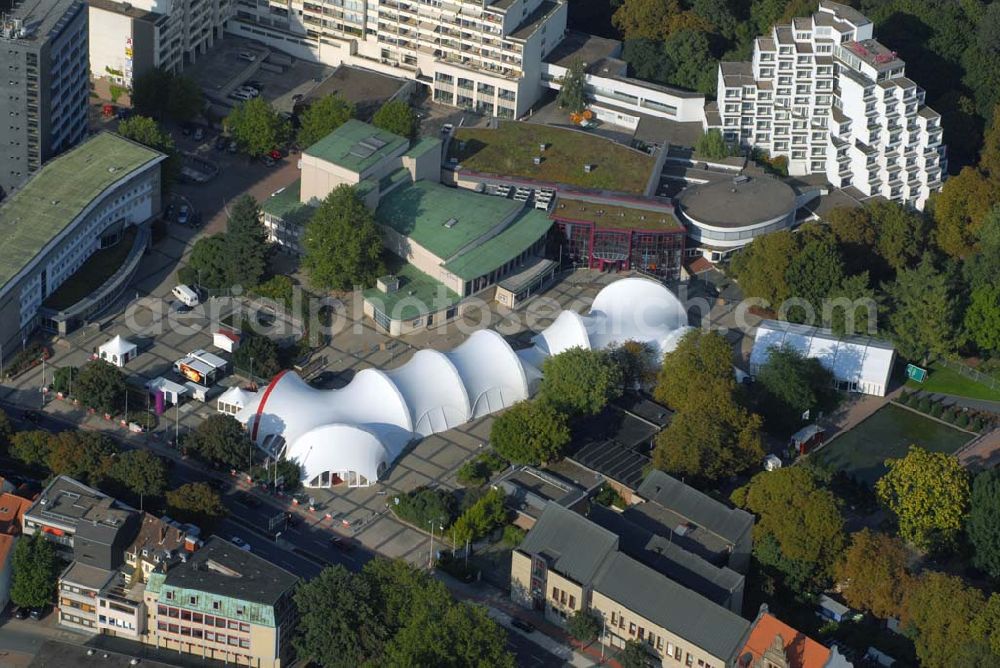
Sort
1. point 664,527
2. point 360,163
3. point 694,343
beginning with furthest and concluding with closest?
point 360,163 → point 694,343 → point 664,527

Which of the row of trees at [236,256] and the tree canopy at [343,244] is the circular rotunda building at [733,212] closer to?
the tree canopy at [343,244]

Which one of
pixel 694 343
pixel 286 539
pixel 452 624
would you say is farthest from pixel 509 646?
pixel 694 343

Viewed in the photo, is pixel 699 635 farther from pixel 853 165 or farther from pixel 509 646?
pixel 853 165

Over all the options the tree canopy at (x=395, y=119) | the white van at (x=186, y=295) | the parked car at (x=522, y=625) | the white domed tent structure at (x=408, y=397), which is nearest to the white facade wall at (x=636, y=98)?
the tree canopy at (x=395, y=119)

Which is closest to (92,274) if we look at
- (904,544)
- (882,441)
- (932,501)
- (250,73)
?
(250,73)

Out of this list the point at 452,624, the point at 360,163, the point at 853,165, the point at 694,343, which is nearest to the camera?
the point at 452,624
